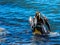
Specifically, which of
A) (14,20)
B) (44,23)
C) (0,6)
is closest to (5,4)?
(0,6)

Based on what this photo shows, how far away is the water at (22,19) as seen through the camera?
20453 mm

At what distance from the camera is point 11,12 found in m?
29.4

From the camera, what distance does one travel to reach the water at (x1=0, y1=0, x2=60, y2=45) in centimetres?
2045

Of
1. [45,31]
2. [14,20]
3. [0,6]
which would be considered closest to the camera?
[45,31]

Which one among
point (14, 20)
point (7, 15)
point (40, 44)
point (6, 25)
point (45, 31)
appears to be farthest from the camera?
point (7, 15)

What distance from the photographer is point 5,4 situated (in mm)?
33969

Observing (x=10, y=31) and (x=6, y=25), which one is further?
(x=6, y=25)

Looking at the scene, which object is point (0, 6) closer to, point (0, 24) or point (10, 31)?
point (0, 24)

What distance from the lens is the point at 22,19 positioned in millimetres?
26609

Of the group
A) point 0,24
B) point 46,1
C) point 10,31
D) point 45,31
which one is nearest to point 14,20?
point 0,24

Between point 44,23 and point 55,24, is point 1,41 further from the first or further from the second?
point 55,24

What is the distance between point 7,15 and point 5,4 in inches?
232

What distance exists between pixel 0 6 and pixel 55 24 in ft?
32.9

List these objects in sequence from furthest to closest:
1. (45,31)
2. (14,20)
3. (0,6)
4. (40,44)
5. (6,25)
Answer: (0,6) < (14,20) < (6,25) < (45,31) < (40,44)
